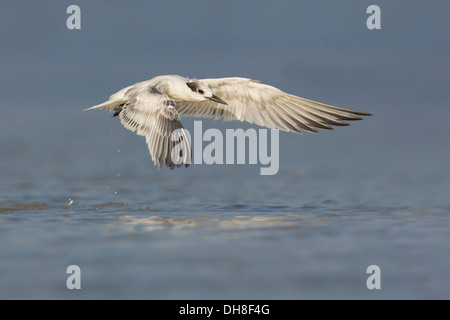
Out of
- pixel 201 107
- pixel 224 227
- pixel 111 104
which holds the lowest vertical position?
pixel 224 227

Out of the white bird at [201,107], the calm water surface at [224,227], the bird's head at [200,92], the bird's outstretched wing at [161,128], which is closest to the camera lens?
the calm water surface at [224,227]

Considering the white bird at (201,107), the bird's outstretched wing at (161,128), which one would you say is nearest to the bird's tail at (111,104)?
the white bird at (201,107)

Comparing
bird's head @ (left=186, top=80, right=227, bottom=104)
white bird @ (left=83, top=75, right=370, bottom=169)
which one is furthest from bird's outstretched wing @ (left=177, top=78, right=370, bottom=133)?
bird's head @ (left=186, top=80, right=227, bottom=104)

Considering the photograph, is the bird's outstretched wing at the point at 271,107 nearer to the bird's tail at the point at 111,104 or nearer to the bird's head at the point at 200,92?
the bird's head at the point at 200,92

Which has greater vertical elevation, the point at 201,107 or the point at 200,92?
the point at 201,107

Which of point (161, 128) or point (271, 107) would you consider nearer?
point (161, 128)

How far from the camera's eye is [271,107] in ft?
33.9

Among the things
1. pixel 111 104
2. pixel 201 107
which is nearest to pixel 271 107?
pixel 201 107

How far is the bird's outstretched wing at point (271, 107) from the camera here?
9.98 metres

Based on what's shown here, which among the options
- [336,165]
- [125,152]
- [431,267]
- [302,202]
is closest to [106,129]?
[125,152]

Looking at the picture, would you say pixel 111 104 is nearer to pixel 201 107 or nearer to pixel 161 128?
pixel 201 107

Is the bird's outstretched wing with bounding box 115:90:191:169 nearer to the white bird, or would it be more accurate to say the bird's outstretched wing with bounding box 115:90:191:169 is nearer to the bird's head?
the white bird

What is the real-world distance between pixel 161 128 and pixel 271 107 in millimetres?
1960

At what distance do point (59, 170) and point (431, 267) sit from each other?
7633 millimetres
